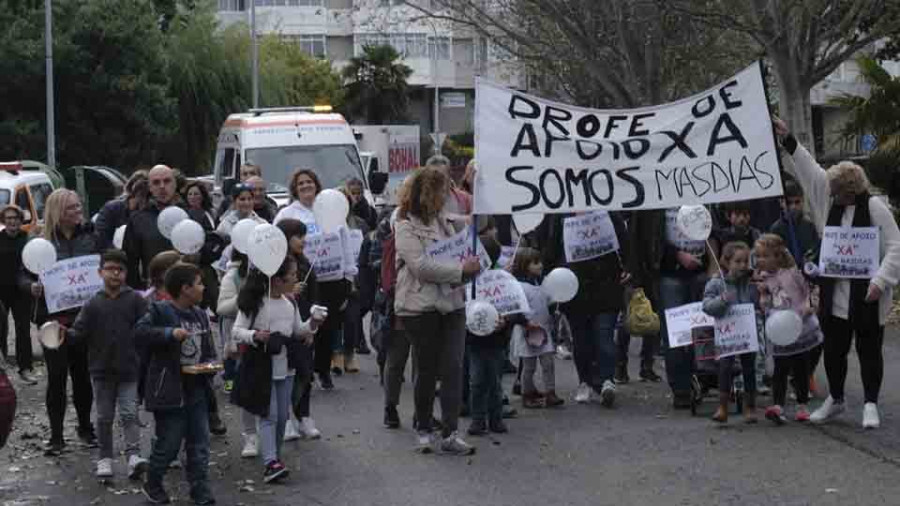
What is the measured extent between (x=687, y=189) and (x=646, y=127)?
54 cm

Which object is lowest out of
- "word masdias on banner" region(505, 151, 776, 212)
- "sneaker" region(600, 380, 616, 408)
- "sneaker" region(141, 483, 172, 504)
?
"sneaker" region(141, 483, 172, 504)

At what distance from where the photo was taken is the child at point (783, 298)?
11.2 m

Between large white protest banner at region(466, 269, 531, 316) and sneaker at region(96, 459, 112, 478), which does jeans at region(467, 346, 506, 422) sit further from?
sneaker at region(96, 459, 112, 478)

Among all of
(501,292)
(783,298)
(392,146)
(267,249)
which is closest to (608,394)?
(501,292)

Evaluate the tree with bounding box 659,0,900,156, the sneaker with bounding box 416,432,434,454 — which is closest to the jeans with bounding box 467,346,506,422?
the sneaker with bounding box 416,432,434,454

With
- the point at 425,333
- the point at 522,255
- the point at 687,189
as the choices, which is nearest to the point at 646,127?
the point at 687,189

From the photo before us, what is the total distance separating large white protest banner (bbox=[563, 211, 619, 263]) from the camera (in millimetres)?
12359

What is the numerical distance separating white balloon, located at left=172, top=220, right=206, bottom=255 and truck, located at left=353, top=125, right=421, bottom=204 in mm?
27586

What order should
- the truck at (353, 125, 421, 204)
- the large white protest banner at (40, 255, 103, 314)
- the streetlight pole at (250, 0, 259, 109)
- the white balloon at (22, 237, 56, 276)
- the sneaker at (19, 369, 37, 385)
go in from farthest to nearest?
the streetlight pole at (250, 0, 259, 109) → the truck at (353, 125, 421, 204) → the sneaker at (19, 369, 37, 385) → the white balloon at (22, 237, 56, 276) → the large white protest banner at (40, 255, 103, 314)

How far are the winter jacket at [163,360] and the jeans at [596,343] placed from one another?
3991mm

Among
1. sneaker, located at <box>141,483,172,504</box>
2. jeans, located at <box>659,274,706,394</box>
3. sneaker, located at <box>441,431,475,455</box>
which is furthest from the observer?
jeans, located at <box>659,274,706,394</box>

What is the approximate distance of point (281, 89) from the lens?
5925 centimetres

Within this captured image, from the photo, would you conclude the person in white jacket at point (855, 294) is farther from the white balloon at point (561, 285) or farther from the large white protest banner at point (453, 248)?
the large white protest banner at point (453, 248)

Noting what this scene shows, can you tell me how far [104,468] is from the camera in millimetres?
9883
